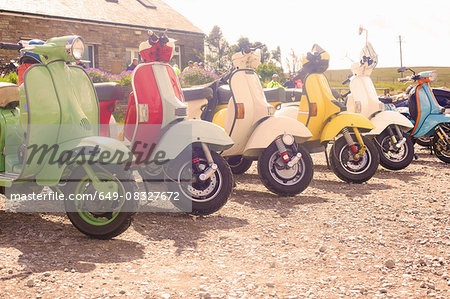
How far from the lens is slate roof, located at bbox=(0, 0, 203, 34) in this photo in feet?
64.4

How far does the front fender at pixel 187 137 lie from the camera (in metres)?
4.69

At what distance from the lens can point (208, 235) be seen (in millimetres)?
4336

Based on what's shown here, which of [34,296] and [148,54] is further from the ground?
[148,54]

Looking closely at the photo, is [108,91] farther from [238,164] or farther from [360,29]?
[360,29]

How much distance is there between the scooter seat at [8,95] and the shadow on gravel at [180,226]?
1.49 m

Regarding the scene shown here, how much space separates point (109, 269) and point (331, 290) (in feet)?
4.40

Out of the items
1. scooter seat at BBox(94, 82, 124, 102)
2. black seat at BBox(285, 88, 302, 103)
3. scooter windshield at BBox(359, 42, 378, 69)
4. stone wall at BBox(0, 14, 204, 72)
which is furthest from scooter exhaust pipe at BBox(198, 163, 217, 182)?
stone wall at BBox(0, 14, 204, 72)

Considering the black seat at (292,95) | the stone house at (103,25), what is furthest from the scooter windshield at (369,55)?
the stone house at (103,25)

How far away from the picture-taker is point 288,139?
5684 mm

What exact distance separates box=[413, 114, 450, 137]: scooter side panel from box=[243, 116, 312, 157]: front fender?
→ 375 cm

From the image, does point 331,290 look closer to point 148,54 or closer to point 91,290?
point 91,290

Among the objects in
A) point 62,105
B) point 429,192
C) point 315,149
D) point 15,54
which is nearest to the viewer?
point 62,105

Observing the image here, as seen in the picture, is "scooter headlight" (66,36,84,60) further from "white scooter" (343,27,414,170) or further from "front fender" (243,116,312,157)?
"white scooter" (343,27,414,170)

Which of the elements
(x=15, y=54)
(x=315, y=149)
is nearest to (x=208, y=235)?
(x=315, y=149)
